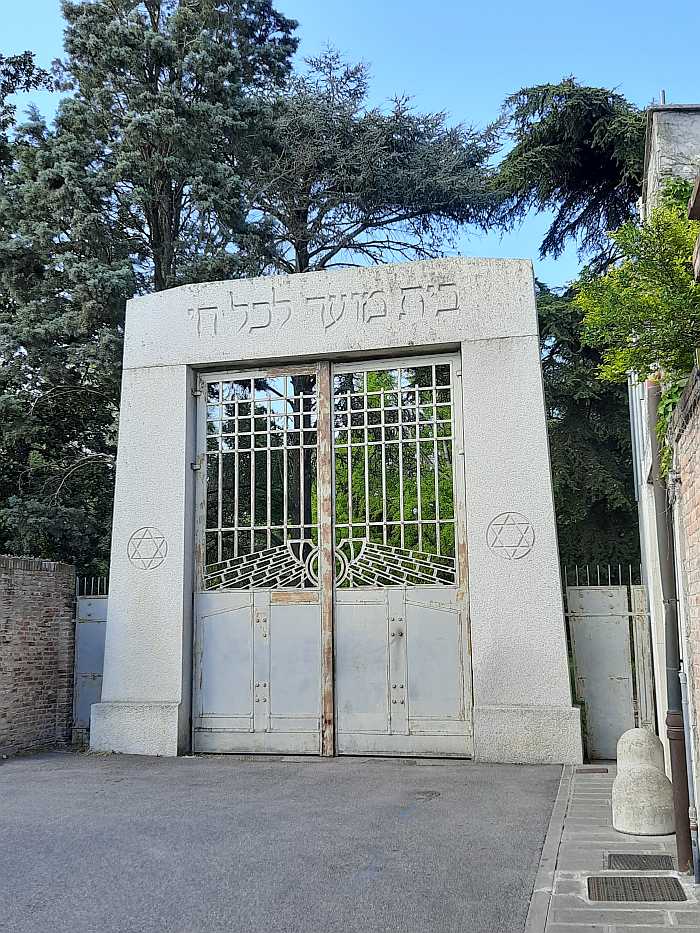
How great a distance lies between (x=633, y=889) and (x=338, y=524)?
569 cm

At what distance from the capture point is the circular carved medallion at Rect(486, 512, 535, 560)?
9336 mm

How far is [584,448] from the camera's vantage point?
1537cm

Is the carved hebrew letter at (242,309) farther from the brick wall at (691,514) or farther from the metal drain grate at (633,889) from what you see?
the metal drain grate at (633,889)

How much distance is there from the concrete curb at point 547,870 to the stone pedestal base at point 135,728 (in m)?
4.10

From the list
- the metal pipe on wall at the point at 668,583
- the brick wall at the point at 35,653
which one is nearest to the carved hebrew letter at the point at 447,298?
the metal pipe on wall at the point at 668,583

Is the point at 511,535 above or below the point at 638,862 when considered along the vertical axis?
above

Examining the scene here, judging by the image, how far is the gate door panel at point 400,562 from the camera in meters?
9.50

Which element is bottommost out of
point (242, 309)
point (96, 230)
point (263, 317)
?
point (263, 317)

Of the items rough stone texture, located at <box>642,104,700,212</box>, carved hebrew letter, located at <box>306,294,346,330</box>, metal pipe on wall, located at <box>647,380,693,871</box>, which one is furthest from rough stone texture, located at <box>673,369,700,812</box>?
carved hebrew letter, located at <box>306,294,346,330</box>

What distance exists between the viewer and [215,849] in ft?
19.5

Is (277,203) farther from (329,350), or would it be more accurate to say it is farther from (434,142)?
(329,350)

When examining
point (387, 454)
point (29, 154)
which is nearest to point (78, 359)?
point (29, 154)

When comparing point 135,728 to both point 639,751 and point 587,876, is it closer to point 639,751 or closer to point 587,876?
point 639,751

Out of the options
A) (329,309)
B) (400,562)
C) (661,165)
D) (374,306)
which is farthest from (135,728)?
(661,165)
